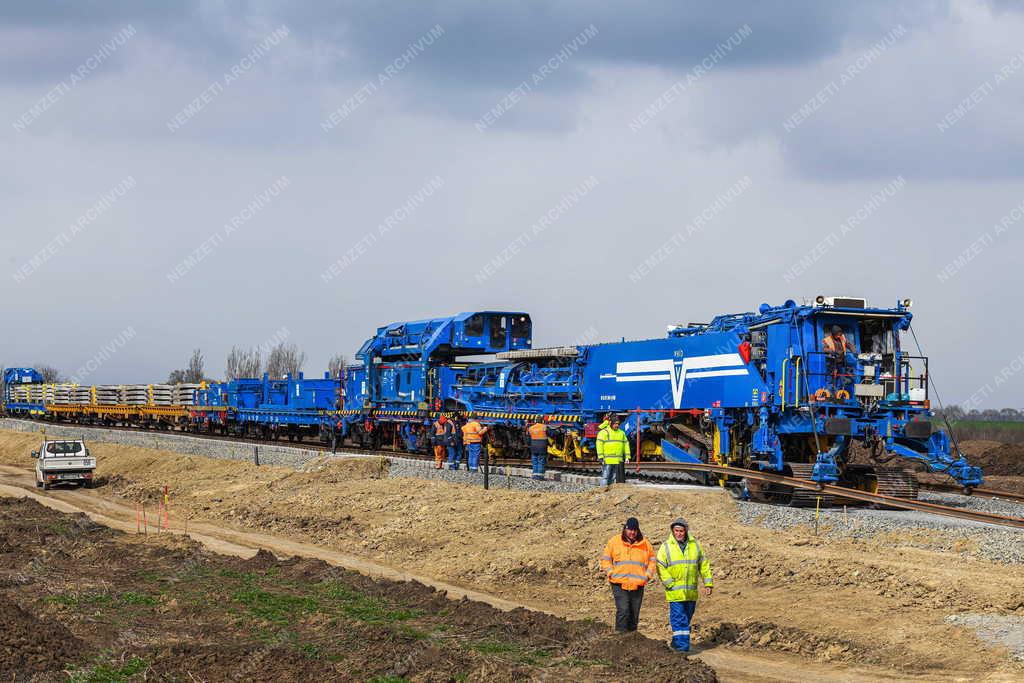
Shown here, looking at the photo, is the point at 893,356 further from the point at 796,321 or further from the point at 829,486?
the point at 829,486

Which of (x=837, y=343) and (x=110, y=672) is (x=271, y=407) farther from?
(x=110, y=672)

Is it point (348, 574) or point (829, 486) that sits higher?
point (829, 486)

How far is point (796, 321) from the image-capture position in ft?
68.2

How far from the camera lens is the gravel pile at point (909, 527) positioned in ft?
49.7

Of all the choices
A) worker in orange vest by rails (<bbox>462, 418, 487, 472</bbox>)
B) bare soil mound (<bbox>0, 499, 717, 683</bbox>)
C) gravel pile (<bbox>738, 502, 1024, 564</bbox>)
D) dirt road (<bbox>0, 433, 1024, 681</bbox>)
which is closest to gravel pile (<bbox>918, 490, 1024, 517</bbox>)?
gravel pile (<bbox>738, 502, 1024, 564</bbox>)

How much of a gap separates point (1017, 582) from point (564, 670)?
6.54 m

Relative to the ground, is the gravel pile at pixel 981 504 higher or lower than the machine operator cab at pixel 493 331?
lower

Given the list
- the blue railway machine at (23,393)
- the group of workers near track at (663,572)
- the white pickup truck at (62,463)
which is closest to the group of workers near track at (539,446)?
the group of workers near track at (663,572)

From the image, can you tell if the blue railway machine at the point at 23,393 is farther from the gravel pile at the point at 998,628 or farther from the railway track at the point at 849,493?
the gravel pile at the point at 998,628

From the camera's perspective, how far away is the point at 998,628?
12.1m

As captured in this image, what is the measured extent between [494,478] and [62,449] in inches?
731

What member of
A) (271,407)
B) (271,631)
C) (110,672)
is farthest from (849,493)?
(271,407)

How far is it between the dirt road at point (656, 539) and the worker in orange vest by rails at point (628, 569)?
1145mm

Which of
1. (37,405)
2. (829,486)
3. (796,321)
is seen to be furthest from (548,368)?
(37,405)
